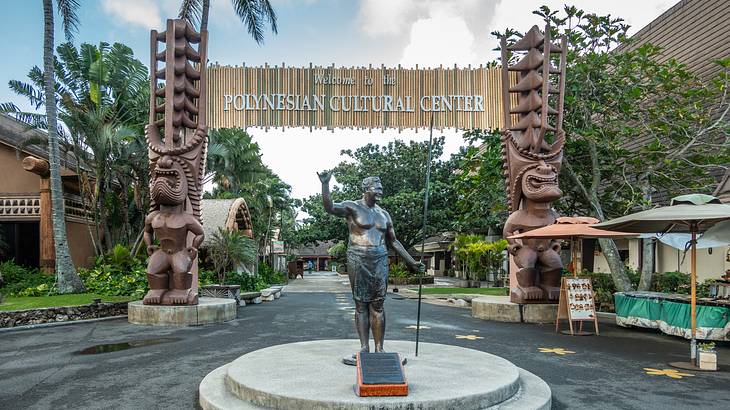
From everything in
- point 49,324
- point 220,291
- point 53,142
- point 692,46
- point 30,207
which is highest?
point 692,46

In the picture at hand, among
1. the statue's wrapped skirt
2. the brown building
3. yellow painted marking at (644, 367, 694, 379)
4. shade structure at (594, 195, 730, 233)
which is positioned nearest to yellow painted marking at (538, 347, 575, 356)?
yellow painted marking at (644, 367, 694, 379)

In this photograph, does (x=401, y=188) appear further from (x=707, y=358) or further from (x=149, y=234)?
(x=707, y=358)

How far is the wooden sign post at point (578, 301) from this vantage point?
34.2 ft

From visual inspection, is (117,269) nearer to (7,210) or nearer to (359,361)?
(7,210)

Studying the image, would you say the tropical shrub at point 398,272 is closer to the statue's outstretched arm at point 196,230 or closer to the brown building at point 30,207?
the brown building at point 30,207

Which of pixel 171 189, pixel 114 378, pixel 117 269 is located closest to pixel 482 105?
pixel 171 189

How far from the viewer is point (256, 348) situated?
884cm

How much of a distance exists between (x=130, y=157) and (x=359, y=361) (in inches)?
704

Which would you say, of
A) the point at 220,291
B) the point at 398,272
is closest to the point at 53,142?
the point at 220,291

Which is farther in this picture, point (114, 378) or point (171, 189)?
point (171, 189)

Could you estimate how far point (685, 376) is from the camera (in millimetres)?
6918

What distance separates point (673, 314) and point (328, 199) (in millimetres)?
7711

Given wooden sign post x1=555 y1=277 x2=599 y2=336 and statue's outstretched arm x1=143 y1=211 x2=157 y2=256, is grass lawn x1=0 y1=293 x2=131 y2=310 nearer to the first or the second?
statue's outstretched arm x1=143 y1=211 x2=157 y2=256

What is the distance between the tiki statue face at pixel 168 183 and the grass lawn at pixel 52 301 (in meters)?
3.44
